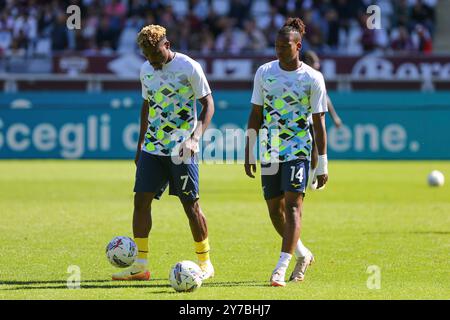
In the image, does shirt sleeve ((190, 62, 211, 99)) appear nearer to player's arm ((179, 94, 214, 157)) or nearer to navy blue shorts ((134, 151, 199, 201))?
player's arm ((179, 94, 214, 157))

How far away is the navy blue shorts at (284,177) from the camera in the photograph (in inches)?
355

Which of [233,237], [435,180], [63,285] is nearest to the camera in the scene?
[63,285]

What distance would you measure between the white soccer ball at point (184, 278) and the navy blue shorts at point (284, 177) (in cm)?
122

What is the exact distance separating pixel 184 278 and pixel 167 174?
4.51 ft

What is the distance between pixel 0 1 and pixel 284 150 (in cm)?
2494

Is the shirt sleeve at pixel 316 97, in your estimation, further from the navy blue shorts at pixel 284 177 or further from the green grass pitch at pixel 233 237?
the green grass pitch at pixel 233 237

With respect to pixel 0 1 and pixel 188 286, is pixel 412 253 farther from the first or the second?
pixel 0 1

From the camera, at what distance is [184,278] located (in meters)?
8.42

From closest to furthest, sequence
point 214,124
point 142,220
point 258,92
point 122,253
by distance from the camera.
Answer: point 258,92 < point 122,253 < point 142,220 < point 214,124

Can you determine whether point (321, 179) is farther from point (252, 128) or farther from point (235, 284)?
point (235, 284)

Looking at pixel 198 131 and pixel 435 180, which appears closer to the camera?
pixel 198 131

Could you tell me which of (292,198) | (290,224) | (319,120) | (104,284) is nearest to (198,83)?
(319,120)

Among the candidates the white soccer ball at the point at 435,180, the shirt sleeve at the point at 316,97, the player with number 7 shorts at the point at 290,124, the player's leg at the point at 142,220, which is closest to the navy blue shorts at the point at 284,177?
the player with number 7 shorts at the point at 290,124

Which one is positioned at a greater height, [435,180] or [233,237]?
[233,237]
